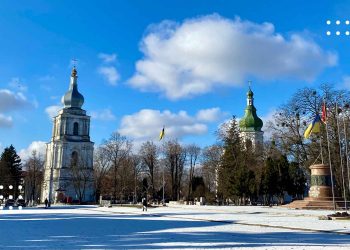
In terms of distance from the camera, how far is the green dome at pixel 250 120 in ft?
298

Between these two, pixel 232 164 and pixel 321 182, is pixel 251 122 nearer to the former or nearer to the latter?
pixel 232 164

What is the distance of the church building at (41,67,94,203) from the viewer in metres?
82.6

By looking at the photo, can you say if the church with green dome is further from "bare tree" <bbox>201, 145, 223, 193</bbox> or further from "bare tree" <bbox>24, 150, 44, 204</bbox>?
"bare tree" <bbox>24, 150, 44, 204</bbox>

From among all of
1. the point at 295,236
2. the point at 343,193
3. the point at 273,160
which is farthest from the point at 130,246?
the point at 273,160

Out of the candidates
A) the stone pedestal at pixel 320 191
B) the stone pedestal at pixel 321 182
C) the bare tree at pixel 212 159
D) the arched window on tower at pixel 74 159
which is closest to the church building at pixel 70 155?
the arched window on tower at pixel 74 159

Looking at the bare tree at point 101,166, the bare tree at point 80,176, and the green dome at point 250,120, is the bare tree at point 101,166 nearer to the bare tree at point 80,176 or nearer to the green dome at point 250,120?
the bare tree at point 80,176

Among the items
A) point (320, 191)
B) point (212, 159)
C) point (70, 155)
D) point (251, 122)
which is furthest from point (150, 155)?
point (320, 191)

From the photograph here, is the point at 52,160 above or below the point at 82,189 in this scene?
above

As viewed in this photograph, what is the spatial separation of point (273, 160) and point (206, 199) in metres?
11.6

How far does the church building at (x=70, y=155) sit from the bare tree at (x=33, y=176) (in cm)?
219

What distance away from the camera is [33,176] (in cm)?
8544

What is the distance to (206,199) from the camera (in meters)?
61.7

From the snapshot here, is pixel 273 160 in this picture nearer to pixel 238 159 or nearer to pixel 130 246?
pixel 238 159

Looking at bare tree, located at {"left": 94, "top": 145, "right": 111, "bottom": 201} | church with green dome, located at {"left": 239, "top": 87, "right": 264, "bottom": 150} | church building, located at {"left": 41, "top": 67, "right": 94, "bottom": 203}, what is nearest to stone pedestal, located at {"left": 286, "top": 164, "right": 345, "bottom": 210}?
bare tree, located at {"left": 94, "top": 145, "right": 111, "bottom": 201}
